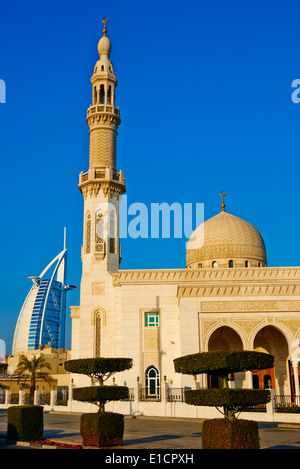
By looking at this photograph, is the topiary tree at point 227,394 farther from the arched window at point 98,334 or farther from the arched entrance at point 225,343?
the arched window at point 98,334

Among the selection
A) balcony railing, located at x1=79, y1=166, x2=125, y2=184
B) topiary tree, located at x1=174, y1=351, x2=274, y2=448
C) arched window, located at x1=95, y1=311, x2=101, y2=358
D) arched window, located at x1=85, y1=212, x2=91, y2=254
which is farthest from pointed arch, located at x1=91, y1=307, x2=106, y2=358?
topiary tree, located at x1=174, y1=351, x2=274, y2=448

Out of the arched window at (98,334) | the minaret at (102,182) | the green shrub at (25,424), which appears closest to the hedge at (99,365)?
the green shrub at (25,424)

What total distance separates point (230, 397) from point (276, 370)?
819 inches

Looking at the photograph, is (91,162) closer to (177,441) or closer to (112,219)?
(112,219)

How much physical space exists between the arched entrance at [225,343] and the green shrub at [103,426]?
17.5 metres

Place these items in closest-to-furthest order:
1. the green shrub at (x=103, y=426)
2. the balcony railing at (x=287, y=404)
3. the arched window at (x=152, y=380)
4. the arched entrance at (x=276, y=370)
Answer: the green shrub at (x=103, y=426)
the balcony railing at (x=287, y=404)
the arched window at (x=152, y=380)
the arched entrance at (x=276, y=370)

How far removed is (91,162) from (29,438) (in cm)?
2445

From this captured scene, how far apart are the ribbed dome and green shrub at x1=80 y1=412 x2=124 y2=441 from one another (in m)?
Result: 25.1

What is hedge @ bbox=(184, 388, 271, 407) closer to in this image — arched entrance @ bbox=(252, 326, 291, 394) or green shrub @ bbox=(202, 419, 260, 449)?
green shrub @ bbox=(202, 419, 260, 449)

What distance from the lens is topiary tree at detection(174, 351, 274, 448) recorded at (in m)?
11.5

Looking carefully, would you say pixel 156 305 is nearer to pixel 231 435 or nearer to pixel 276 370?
pixel 276 370

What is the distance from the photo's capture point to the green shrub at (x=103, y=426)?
45.5ft

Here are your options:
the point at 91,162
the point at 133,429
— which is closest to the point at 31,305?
the point at 91,162

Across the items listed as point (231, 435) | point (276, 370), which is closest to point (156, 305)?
point (276, 370)
